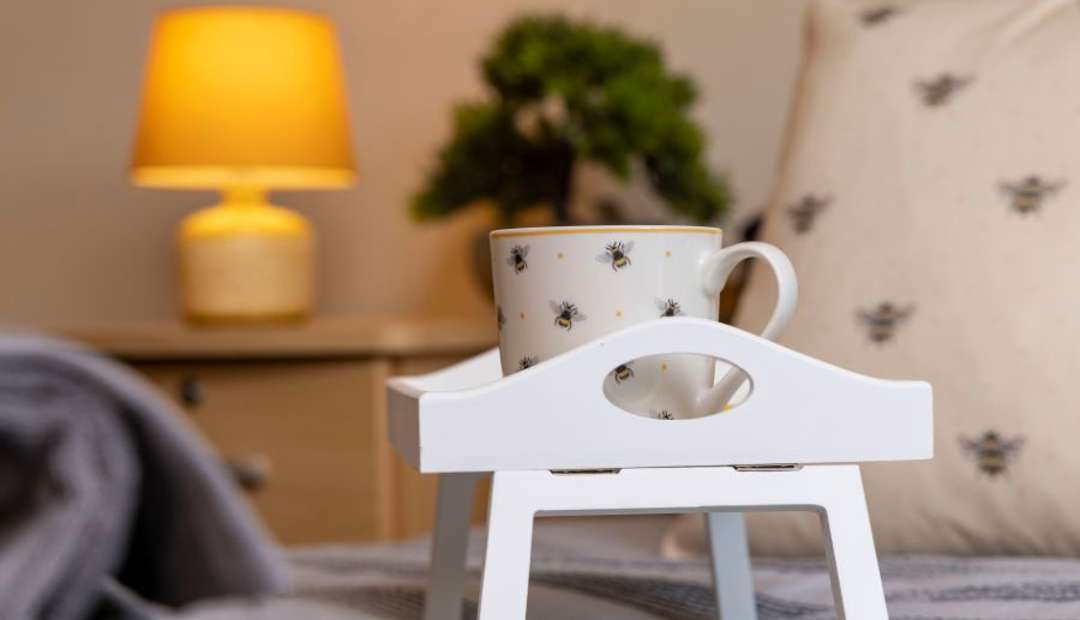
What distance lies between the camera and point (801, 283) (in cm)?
85

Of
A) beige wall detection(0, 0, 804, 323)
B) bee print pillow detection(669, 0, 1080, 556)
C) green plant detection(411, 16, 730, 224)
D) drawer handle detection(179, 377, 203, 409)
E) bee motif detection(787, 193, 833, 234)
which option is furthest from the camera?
beige wall detection(0, 0, 804, 323)

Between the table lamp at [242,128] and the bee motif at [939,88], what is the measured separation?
3.24ft

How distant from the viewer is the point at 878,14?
0.94 meters

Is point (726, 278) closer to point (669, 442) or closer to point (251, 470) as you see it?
point (669, 442)

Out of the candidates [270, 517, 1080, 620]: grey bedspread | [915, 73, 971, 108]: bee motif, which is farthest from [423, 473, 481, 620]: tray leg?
[915, 73, 971, 108]: bee motif

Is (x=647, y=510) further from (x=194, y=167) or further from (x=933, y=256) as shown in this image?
(x=194, y=167)

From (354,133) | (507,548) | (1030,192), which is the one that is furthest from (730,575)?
(354,133)

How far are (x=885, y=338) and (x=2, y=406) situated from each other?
510 millimetres

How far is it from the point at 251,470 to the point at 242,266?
0.84ft

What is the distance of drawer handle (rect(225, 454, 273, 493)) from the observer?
162cm

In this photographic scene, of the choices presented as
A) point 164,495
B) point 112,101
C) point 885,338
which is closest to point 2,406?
point 164,495

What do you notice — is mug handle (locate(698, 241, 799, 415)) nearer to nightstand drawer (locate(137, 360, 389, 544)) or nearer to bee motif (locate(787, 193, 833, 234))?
bee motif (locate(787, 193, 833, 234))

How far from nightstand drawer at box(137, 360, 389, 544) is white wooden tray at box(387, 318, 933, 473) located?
45.5 inches

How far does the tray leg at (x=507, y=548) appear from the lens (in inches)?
17.2
